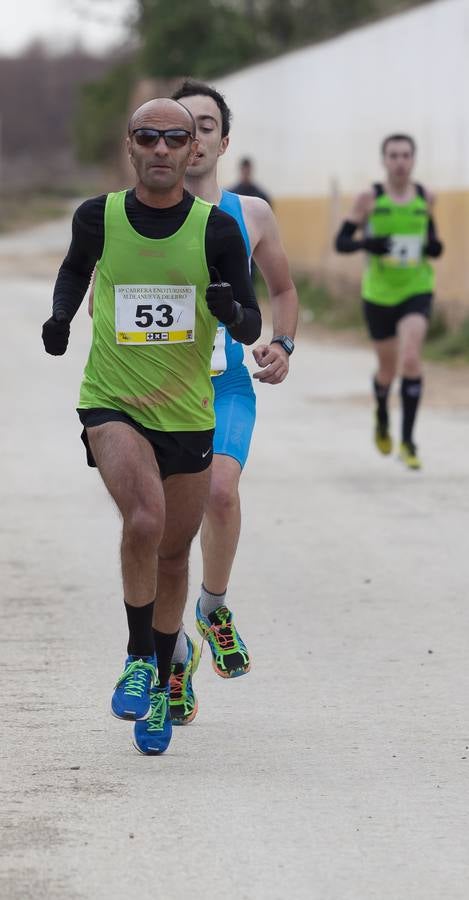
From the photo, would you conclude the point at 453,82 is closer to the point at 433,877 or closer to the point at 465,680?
the point at 465,680

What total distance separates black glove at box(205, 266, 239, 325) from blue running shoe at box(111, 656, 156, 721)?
0.99 meters

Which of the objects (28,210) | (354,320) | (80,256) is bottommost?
(28,210)

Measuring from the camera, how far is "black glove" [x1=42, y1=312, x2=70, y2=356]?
5.25 m

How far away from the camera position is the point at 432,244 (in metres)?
11.9

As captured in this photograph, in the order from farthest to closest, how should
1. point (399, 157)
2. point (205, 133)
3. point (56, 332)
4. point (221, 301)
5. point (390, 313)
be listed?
point (390, 313), point (399, 157), point (205, 133), point (56, 332), point (221, 301)

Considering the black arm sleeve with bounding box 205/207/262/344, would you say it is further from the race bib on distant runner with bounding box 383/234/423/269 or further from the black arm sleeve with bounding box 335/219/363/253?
the race bib on distant runner with bounding box 383/234/423/269

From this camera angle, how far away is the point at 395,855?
444 centimetres

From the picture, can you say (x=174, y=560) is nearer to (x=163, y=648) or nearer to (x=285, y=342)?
(x=163, y=648)

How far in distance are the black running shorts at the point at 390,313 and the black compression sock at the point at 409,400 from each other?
14.8 inches

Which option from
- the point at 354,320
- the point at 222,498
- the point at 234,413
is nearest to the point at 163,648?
the point at 222,498

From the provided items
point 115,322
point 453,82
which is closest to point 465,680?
point 115,322

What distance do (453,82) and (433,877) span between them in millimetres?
18091

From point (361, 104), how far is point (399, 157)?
14.7 metres

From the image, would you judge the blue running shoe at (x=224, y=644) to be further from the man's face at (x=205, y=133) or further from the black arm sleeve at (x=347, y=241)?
the black arm sleeve at (x=347, y=241)
